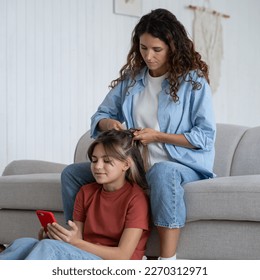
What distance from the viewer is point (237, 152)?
11.5 ft

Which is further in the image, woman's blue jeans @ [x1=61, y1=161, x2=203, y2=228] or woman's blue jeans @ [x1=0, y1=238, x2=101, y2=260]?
woman's blue jeans @ [x1=61, y1=161, x2=203, y2=228]

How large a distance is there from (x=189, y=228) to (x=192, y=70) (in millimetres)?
663

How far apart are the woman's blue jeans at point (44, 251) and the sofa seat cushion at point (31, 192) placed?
1.08 meters

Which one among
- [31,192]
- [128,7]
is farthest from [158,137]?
[128,7]

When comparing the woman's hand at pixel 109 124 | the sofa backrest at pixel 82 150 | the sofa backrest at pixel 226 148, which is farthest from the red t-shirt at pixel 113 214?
the sofa backrest at pixel 82 150

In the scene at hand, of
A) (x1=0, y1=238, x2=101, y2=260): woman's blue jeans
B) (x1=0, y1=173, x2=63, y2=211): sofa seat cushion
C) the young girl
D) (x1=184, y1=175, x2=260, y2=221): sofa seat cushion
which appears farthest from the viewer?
(x1=0, y1=173, x2=63, y2=211): sofa seat cushion

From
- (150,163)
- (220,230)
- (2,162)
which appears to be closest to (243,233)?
(220,230)

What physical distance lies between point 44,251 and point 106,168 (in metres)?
0.61

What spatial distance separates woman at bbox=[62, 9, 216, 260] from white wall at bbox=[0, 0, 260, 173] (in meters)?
2.07

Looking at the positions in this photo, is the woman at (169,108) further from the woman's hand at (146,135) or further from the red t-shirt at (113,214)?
the red t-shirt at (113,214)

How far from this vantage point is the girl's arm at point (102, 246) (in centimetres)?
229

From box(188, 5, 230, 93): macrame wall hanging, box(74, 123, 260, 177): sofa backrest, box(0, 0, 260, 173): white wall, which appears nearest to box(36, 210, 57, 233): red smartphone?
box(74, 123, 260, 177): sofa backrest

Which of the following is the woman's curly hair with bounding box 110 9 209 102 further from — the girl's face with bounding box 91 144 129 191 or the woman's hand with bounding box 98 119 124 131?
the girl's face with bounding box 91 144 129 191

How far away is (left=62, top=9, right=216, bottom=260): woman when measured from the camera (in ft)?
9.11
